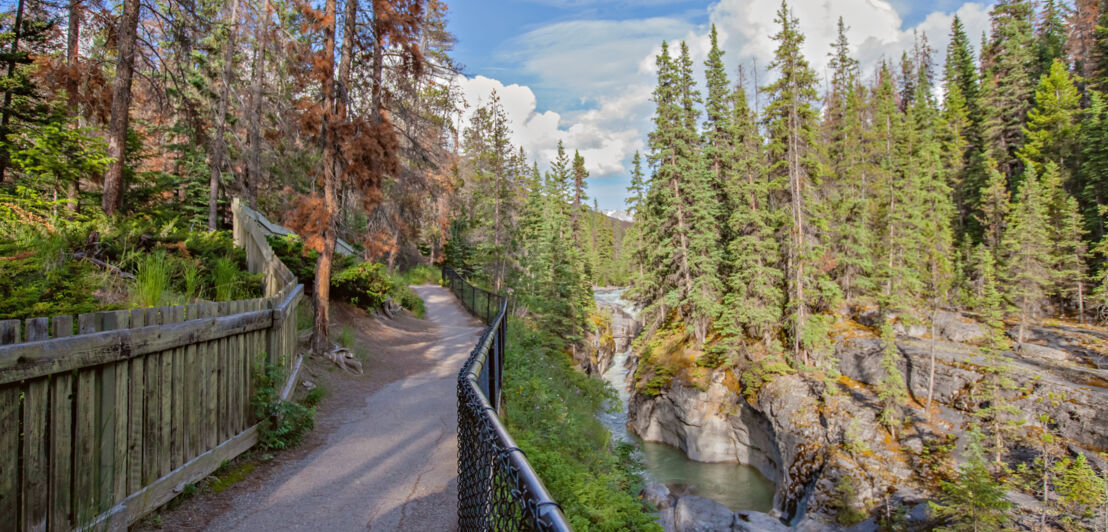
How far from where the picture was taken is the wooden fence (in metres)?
2.81

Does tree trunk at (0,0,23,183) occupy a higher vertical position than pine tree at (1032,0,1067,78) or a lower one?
lower

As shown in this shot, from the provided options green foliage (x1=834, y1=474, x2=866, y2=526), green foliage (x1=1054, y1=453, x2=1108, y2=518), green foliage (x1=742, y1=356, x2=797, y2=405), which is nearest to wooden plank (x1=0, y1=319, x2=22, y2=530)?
green foliage (x1=1054, y1=453, x2=1108, y2=518)

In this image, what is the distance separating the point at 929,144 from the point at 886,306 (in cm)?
2007

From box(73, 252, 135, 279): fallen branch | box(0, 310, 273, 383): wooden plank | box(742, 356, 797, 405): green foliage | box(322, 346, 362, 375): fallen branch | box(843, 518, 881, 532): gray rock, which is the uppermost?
box(73, 252, 135, 279): fallen branch

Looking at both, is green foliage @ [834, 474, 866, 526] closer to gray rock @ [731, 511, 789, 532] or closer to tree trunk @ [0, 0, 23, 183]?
gray rock @ [731, 511, 789, 532]

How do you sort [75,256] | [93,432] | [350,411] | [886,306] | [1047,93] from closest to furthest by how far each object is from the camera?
1. [93,432]
2. [75,256]
3. [350,411]
4. [886,306]
5. [1047,93]

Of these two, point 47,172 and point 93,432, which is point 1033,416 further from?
point 47,172

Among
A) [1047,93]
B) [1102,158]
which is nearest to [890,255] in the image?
[1102,158]

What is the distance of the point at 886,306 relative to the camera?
90.0ft

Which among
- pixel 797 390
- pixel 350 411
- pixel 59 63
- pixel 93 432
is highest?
pixel 59 63

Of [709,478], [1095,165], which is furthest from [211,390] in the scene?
[1095,165]

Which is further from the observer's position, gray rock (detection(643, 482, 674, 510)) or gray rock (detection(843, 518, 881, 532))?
gray rock (detection(843, 518, 881, 532))

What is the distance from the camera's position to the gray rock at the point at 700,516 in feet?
49.4

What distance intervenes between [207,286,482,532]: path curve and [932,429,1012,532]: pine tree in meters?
14.7
